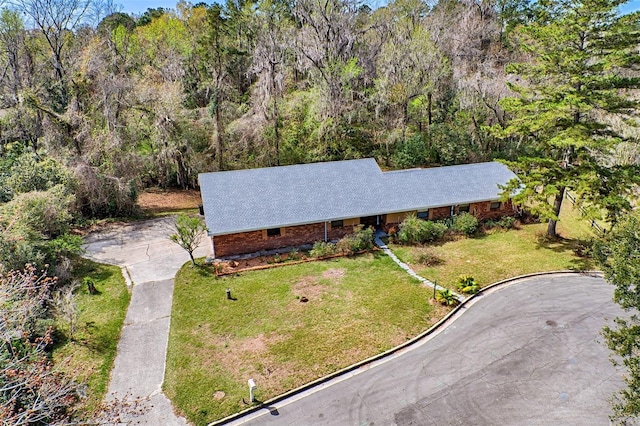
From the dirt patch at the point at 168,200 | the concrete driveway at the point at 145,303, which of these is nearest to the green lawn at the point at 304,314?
the concrete driveway at the point at 145,303

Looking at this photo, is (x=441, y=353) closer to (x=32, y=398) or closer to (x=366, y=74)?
(x=32, y=398)

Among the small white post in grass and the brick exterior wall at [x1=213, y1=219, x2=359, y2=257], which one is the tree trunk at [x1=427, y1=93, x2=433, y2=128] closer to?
the brick exterior wall at [x1=213, y1=219, x2=359, y2=257]

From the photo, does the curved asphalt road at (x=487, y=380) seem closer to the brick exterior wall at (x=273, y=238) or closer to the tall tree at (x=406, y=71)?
the brick exterior wall at (x=273, y=238)

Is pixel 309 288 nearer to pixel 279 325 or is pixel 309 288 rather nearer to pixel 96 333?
pixel 279 325

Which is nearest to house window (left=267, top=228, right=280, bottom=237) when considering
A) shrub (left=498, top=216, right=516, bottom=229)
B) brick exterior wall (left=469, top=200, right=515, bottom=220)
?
brick exterior wall (left=469, top=200, right=515, bottom=220)

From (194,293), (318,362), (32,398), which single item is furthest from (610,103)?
(32,398)

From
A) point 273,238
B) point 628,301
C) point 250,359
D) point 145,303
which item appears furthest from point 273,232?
point 628,301

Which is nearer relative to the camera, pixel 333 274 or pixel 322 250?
pixel 333 274
